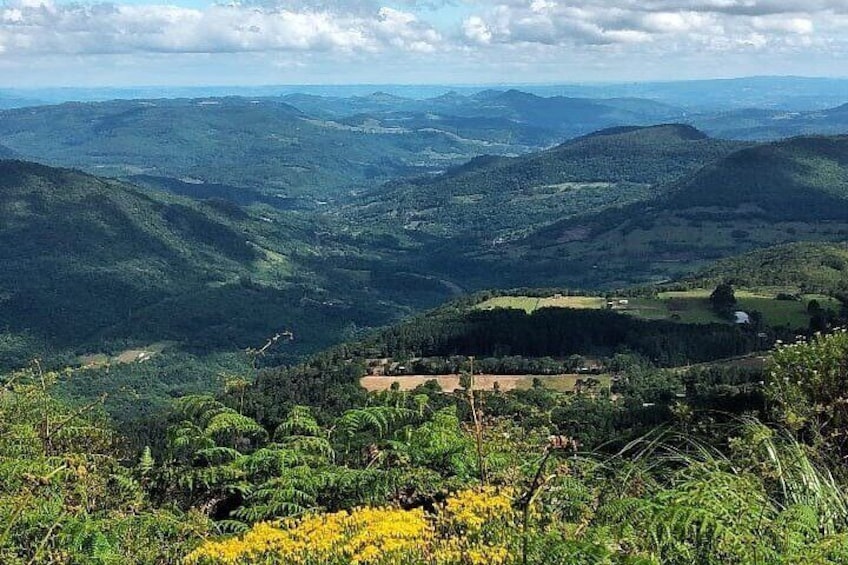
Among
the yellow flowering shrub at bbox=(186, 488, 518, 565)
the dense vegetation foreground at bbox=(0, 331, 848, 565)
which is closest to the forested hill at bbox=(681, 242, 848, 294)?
the dense vegetation foreground at bbox=(0, 331, 848, 565)

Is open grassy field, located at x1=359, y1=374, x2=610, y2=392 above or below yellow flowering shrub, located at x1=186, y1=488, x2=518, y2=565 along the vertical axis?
below

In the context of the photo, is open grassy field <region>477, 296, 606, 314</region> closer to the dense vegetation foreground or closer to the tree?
the tree

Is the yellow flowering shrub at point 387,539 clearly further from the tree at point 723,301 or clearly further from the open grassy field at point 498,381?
the tree at point 723,301

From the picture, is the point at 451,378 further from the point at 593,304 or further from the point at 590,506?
the point at 590,506

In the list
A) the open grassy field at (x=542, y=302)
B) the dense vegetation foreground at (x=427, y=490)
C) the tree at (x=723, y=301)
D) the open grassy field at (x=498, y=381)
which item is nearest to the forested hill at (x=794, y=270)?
the tree at (x=723, y=301)

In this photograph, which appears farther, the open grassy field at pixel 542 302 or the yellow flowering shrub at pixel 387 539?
the open grassy field at pixel 542 302

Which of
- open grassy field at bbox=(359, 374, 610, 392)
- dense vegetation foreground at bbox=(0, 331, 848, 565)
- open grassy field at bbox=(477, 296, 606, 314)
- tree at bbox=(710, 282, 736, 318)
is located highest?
dense vegetation foreground at bbox=(0, 331, 848, 565)

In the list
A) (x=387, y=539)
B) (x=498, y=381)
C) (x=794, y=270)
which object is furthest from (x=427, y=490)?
(x=794, y=270)

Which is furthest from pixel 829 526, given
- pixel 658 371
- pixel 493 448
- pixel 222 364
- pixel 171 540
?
pixel 222 364
